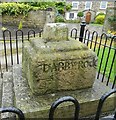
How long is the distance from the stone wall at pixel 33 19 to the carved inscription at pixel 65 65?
40.2 ft

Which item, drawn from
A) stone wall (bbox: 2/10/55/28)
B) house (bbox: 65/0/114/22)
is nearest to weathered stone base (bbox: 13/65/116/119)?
stone wall (bbox: 2/10/55/28)

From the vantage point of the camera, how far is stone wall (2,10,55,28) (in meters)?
14.4

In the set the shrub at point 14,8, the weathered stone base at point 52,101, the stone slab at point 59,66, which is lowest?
the weathered stone base at point 52,101

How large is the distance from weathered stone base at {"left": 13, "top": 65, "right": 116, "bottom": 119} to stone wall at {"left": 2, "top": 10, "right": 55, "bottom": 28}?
39.5 ft

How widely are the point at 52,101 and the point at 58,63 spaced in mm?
557

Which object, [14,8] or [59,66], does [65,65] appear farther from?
[14,8]

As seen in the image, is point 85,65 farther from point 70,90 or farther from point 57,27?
point 57,27

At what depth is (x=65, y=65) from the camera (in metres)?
2.58

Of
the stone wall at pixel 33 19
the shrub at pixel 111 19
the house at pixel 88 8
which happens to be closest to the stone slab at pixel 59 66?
the shrub at pixel 111 19

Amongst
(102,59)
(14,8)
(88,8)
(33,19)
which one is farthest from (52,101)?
(88,8)

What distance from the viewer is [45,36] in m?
2.80

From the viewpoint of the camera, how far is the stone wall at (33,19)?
14359 millimetres

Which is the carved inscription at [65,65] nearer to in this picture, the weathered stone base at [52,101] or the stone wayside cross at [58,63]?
the stone wayside cross at [58,63]

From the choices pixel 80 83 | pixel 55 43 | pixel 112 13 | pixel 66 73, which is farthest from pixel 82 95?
pixel 112 13
